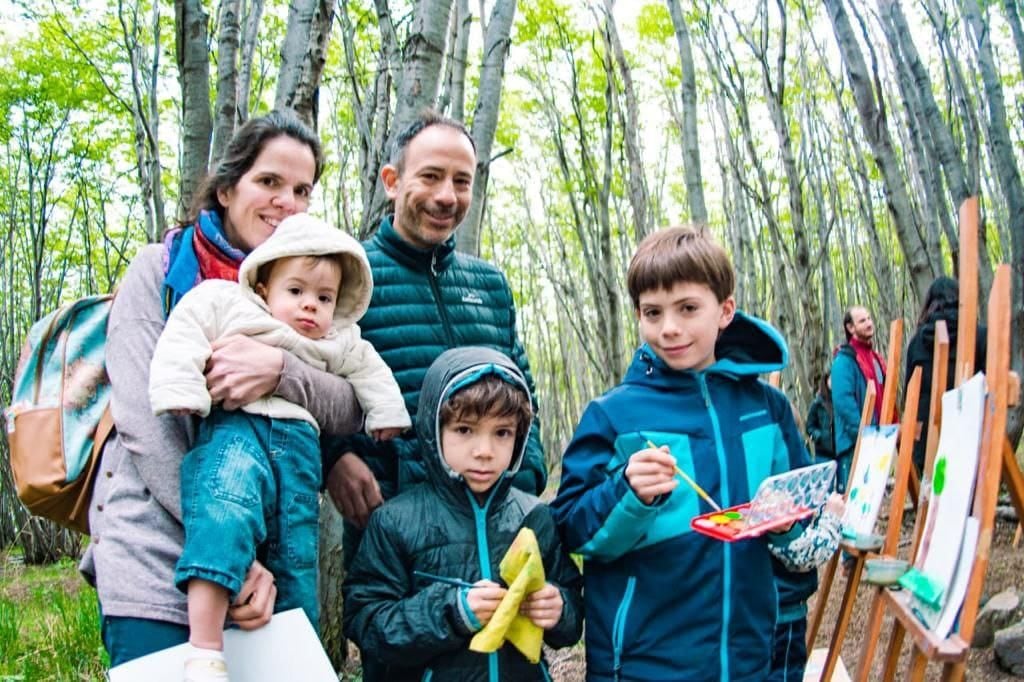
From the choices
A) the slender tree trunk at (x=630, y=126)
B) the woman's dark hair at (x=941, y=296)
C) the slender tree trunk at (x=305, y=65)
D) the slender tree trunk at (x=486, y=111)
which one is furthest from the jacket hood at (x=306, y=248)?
the slender tree trunk at (x=630, y=126)

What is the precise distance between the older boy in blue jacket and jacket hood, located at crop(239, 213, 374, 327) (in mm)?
666

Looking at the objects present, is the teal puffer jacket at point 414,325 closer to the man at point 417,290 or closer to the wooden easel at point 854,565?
the man at point 417,290

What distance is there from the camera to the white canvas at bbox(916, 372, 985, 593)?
1725 mm

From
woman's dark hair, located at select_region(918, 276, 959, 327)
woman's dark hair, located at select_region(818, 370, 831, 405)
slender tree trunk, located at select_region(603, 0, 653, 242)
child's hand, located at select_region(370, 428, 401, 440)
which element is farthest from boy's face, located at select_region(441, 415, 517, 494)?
slender tree trunk, located at select_region(603, 0, 653, 242)

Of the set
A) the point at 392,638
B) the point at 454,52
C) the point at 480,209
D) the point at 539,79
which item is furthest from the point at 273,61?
the point at 392,638

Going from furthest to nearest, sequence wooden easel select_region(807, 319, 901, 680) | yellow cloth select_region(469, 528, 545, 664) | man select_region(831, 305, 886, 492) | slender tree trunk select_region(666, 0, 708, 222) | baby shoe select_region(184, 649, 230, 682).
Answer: slender tree trunk select_region(666, 0, 708, 222)
man select_region(831, 305, 886, 492)
wooden easel select_region(807, 319, 901, 680)
yellow cloth select_region(469, 528, 545, 664)
baby shoe select_region(184, 649, 230, 682)

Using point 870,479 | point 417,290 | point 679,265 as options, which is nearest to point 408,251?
point 417,290

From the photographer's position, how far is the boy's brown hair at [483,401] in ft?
5.90

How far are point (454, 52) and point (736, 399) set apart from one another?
4329 millimetres

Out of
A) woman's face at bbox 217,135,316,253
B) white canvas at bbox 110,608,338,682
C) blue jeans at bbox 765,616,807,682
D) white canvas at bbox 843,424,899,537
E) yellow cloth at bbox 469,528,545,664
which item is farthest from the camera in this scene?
white canvas at bbox 843,424,899,537

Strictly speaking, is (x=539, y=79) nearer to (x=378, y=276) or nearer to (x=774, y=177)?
(x=774, y=177)

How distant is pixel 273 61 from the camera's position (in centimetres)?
991

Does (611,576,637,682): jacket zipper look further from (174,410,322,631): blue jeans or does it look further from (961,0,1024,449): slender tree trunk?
(961,0,1024,449): slender tree trunk

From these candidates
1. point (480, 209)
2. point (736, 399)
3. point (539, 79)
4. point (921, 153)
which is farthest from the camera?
point (539, 79)
